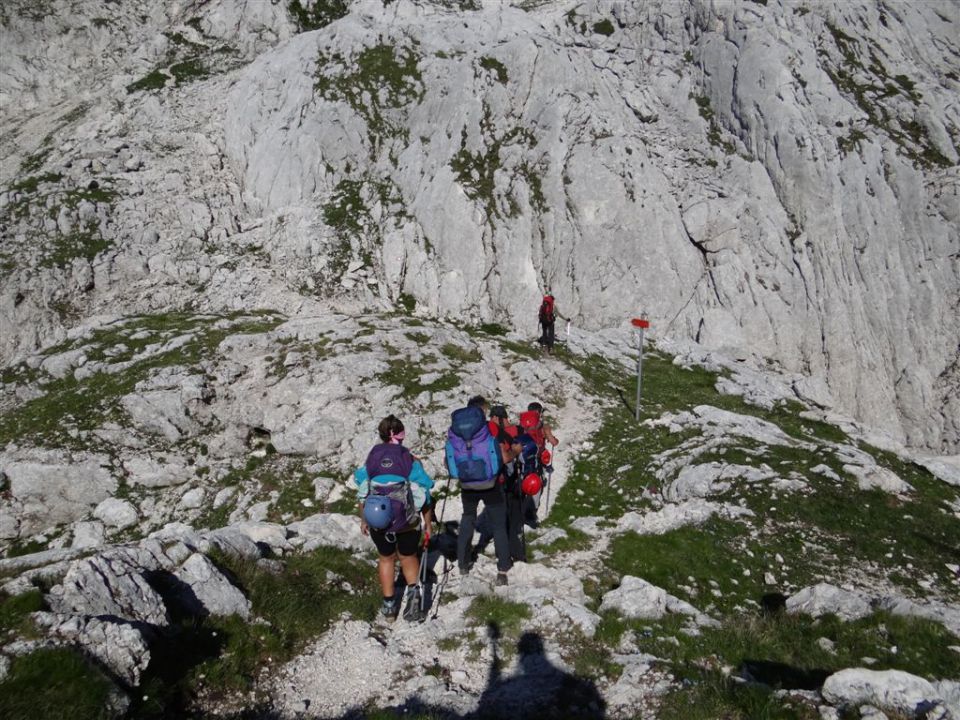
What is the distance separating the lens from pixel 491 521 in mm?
11008

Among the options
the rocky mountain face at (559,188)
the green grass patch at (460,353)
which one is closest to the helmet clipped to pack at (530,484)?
the green grass patch at (460,353)

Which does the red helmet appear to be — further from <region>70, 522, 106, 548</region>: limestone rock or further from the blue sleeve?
<region>70, 522, 106, 548</region>: limestone rock

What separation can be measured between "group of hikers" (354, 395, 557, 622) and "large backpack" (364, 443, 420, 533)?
17 millimetres

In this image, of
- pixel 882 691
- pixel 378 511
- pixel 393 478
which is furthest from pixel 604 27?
pixel 882 691

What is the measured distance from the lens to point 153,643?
7.07 meters

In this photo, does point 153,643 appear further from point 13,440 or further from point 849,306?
point 849,306

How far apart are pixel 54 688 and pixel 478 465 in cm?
664

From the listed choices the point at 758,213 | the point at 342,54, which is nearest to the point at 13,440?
the point at 342,54

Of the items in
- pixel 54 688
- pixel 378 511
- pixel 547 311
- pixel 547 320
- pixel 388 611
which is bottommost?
pixel 547 320

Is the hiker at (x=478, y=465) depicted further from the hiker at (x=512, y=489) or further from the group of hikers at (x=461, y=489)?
the hiker at (x=512, y=489)

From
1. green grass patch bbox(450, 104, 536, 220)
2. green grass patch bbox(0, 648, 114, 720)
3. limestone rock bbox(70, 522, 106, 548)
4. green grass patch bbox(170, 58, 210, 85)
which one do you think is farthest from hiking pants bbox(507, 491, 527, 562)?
green grass patch bbox(170, 58, 210, 85)

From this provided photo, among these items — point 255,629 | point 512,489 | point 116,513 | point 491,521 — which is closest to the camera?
point 255,629

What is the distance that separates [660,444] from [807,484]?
5.38m

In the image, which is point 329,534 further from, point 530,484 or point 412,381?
point 412,381
